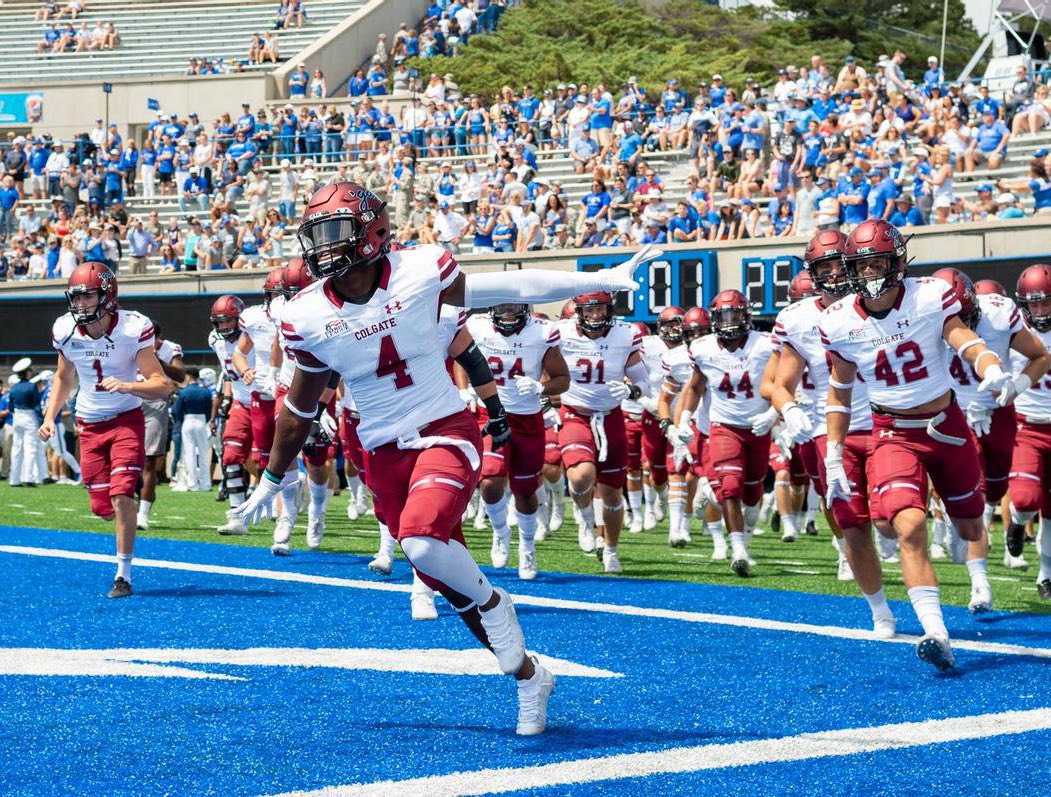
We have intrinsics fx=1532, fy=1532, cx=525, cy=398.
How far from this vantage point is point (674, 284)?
20.5m

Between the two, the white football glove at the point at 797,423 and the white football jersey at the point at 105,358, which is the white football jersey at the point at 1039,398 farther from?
the white football jersey at the point at 105,358

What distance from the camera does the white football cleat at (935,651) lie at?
667 centimetres

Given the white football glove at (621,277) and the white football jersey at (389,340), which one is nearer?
the white football jersey at (389,340)

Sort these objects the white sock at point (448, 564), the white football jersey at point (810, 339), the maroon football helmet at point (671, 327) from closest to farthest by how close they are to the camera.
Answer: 1. the white sock at point (448, 564)
2. the white football jersey at point (810, 339)
3. the maroon football helmet at point (671, 327)

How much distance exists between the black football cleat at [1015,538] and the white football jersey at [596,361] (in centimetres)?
305

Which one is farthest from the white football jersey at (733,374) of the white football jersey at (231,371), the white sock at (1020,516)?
the white football jersey at (231,371)

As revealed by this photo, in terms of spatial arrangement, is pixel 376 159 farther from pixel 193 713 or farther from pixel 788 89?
pixel 193 713

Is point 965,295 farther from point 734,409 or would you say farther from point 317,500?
point 317,500

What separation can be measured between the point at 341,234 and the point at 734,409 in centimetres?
636

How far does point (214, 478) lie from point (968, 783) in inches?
815

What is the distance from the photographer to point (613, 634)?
8.16 meters

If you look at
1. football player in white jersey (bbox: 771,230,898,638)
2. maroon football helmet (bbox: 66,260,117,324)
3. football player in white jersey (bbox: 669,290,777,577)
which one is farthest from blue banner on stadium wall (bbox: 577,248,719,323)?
maroon football helmet (bbox: 66,260,117,324)

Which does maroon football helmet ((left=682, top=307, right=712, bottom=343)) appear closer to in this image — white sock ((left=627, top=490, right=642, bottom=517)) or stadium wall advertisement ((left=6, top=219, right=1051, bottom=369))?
stadium wall advertisement ((left=6, top=219, right=1051, bottom=369))

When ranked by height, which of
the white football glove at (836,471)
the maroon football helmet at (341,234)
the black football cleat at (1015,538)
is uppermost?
the maroon football helmet at (341,234)
